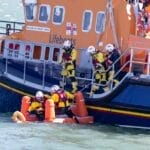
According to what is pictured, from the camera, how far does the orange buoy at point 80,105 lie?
14.2m

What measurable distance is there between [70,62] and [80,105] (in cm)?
96

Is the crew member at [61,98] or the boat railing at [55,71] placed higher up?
the boat railing at [55,71]

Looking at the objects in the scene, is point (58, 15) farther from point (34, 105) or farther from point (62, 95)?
point (34, 105)

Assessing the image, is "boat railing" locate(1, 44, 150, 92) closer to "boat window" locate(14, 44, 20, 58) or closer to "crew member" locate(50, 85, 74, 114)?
"boat window" locate(14, 44, 20, 58)

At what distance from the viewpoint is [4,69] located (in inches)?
613

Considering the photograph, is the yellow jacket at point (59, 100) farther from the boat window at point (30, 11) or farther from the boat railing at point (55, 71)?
the boat window at point (30, 11)

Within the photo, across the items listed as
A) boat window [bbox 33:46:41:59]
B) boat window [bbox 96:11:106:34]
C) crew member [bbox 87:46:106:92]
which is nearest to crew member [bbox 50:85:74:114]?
crew member [bbox 87:46:106:92]

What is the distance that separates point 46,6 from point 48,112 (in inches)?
112

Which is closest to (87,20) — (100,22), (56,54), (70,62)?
(100,22)

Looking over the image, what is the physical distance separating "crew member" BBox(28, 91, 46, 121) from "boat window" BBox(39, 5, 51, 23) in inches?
→ 84.0

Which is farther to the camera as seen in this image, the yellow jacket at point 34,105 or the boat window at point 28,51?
the boat window at point 28,51

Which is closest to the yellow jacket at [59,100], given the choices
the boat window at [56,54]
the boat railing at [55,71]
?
the boat railing at [55,71]

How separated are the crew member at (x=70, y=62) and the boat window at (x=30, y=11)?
1.58 meters

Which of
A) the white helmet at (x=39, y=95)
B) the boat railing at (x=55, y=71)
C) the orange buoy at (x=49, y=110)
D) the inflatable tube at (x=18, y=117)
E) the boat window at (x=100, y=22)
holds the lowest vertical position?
the inflatable tube at (x=18, y=117)
